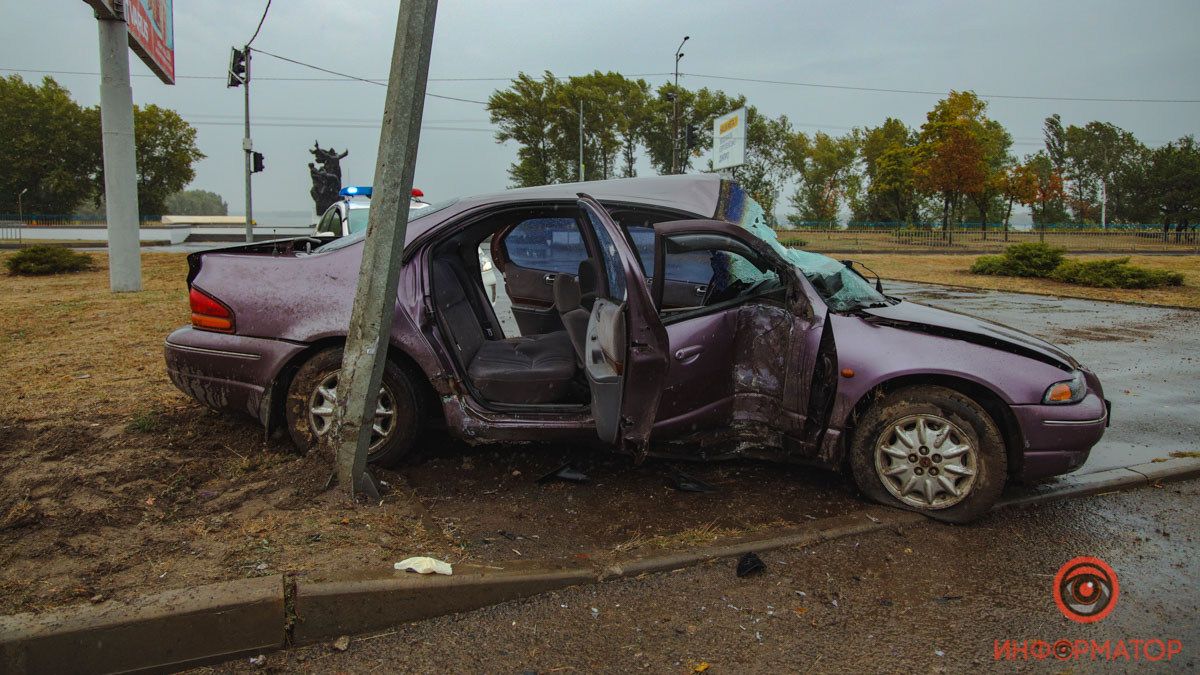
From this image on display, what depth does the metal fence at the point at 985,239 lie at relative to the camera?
34844 mm

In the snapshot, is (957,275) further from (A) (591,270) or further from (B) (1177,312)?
(A) (591,270)

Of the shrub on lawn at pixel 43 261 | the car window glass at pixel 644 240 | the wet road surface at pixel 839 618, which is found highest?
the car window glass at pixel 644 240

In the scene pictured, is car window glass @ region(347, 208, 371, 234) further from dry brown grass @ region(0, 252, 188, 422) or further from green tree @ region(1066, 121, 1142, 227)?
green tree @ region(1066, 121, 1142, 227)

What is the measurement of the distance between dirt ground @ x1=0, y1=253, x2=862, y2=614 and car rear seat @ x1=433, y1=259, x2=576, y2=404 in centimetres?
50

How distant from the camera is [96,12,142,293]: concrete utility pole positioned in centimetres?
1230

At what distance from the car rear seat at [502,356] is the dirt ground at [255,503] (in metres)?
0.50

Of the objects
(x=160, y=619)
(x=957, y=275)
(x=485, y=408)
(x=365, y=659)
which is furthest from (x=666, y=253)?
(x=957, y=275)

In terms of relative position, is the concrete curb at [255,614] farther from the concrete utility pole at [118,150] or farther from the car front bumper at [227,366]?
the concrete utility pole at [118,150]

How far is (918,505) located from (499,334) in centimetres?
279

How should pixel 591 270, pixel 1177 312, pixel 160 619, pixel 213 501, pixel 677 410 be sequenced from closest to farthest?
pixel 160 619 → pixel 213 501 → pixel 677 410 → pixel 591 270 → pixel 1177 312

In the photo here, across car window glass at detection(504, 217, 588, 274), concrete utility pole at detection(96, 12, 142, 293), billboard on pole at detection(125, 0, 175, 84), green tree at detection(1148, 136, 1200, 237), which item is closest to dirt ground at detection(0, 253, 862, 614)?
car window glass at detection(504, 217, 588, 274)

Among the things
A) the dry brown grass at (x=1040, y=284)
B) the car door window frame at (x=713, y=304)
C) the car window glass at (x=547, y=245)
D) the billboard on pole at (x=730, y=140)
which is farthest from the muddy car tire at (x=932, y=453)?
the billboard on pole at (x=730, y=140)

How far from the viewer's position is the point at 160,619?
248 cm

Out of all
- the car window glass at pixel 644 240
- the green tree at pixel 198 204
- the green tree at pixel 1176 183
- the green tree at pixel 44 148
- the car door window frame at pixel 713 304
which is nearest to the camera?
the car door window frame at pixel 713 304
